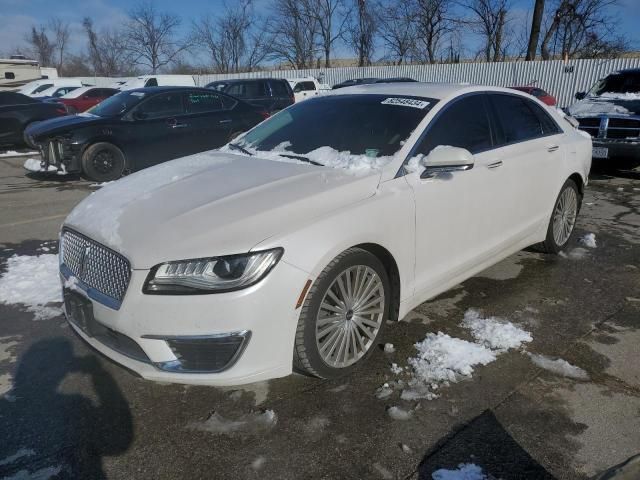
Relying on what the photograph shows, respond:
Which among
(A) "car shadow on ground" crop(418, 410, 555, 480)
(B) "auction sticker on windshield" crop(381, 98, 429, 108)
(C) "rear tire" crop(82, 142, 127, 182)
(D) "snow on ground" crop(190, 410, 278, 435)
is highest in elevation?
(B) "auction sticker on windshield" crop(381, 98, 429, 108)

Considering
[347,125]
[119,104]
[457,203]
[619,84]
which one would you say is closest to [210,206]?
[347,125]

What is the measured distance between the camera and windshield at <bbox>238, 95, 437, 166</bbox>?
3.31 m

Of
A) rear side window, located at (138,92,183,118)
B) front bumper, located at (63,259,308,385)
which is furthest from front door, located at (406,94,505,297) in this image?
rear side window, located at (138,92,183,118)

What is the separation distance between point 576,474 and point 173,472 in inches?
68.3

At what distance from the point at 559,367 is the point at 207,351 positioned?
2.04m

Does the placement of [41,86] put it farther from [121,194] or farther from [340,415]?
[340,415]

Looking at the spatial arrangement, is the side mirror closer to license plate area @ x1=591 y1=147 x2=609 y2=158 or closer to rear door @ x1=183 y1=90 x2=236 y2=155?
license plate area @ x1=591 y1=147 x2=609 y2=158

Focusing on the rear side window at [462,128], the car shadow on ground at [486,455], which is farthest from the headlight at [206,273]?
the rear side window at [462,128]

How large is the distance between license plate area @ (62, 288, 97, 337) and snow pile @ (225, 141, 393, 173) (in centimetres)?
151

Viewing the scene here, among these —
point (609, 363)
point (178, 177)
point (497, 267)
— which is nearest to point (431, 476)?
point (609, 363)

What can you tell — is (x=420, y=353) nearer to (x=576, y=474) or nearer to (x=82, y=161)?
(x=576, y=474)

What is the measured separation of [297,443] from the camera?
2.38 m

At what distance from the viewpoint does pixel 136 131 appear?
28.5 ft

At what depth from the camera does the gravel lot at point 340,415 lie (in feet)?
7.38
